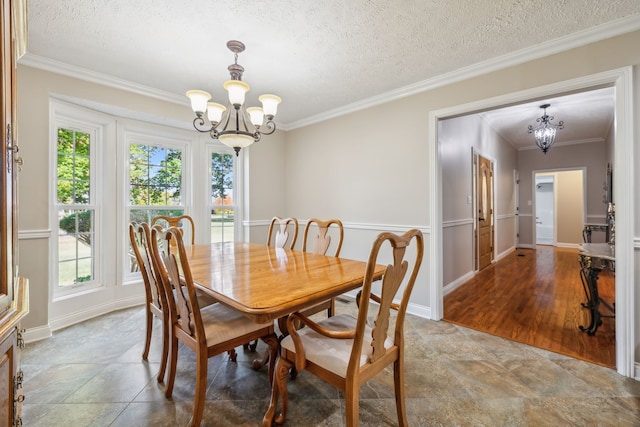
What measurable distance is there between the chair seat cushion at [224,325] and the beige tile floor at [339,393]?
45cm

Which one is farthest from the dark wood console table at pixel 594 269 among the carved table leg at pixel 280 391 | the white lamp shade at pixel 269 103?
the white lamp shade at pixel 269 103

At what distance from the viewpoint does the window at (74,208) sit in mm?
2713

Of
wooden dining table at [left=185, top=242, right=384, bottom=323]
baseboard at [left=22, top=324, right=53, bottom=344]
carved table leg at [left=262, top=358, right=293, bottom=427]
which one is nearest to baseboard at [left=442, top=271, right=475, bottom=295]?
wooden dining table at [left=185, top=242, right=384, bottom=323]

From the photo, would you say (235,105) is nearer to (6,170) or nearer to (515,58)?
(6,170)

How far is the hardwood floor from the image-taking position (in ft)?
7.40

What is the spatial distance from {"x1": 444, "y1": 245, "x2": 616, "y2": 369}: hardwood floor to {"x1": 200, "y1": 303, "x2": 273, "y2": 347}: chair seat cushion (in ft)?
7.06

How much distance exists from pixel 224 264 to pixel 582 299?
404cm

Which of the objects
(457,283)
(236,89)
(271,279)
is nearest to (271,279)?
(271,279)

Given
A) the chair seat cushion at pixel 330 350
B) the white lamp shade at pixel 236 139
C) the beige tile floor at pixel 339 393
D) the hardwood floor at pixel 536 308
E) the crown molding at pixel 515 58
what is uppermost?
the crown molding at pixel 515 58

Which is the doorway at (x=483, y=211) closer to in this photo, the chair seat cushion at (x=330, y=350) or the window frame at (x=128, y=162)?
the chair seat cushion at (x=330, y=350)

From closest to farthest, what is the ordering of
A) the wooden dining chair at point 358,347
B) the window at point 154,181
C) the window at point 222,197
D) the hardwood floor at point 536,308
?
the wooden dining chair at point 358,347
the hardwood floor at point 536,308
the window at point 154,181
the window at point 222,197

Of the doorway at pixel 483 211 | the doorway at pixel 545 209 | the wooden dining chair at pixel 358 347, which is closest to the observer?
the wooden dining chair at pixel 358 347

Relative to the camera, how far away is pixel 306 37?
2062 mm

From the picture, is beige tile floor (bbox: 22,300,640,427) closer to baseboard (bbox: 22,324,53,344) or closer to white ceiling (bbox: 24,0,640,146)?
baseboard (bbox: 22,324,53,344)
